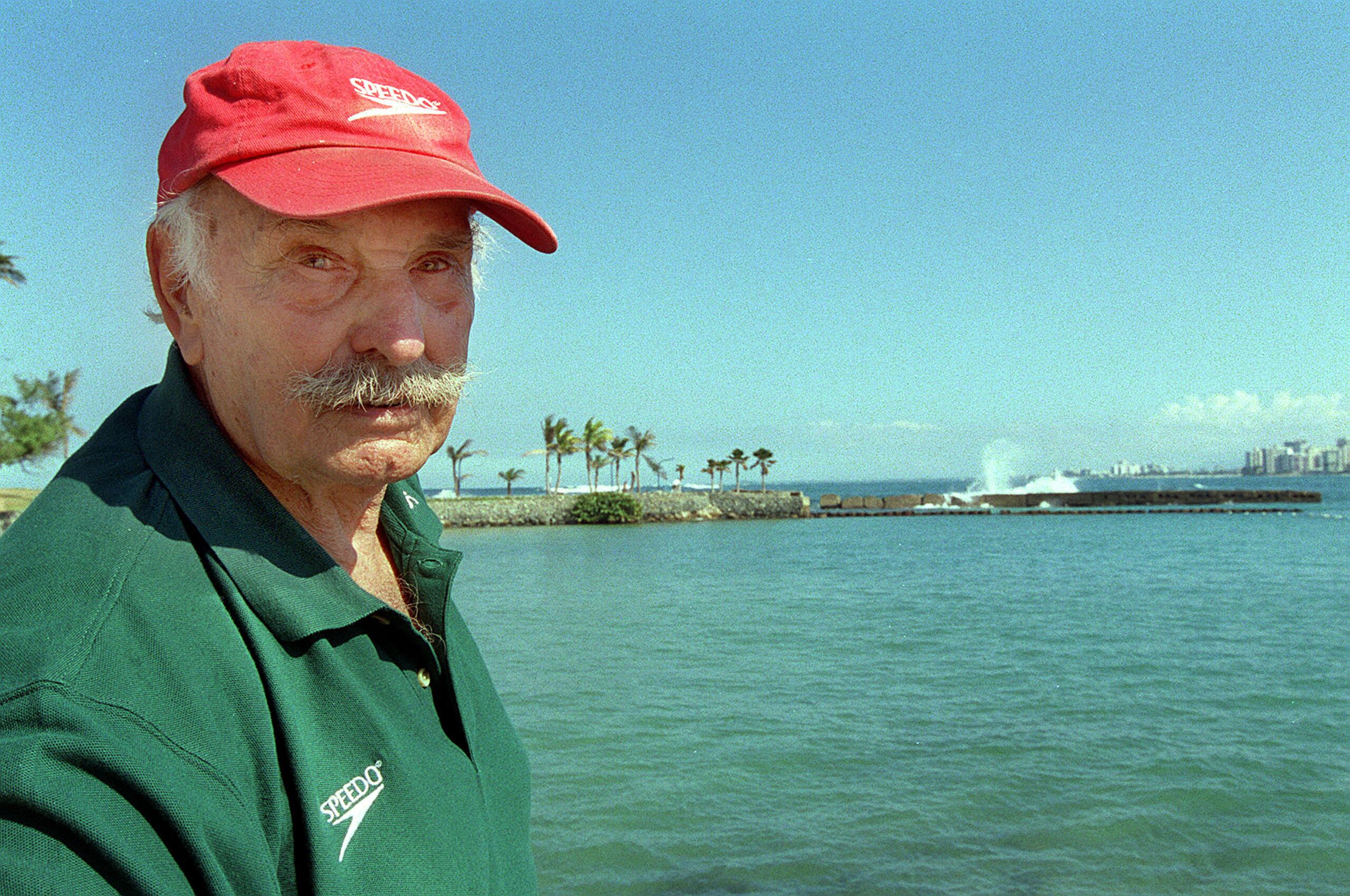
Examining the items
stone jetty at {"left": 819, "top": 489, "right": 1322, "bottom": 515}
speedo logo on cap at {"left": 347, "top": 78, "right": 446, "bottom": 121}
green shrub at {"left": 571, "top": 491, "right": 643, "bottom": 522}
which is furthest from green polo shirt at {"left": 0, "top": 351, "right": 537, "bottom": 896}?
stone jetty at {"left": 819, "top": 489, "right": 1322, "bottom": 515}

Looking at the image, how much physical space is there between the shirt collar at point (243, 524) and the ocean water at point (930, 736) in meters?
6.62

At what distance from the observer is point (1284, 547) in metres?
40.9

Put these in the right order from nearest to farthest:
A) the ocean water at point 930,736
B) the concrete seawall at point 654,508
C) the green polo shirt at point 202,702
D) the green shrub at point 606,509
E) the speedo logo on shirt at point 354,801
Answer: the green polo shirt at point 202,702
the speedo logo on shirt at point 354,801
the ocean water at point 930,736
the concrete seawall at point 654,508
the green shrub at point 606,509

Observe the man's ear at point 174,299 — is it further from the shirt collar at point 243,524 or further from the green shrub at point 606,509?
the green shrub at point 606,509

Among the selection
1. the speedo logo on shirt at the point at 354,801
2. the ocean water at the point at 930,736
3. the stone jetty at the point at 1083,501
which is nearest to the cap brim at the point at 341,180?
the speedo logo on shirt at the point at 354,801

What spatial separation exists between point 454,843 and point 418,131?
0.87 meters

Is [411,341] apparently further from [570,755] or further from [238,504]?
[570,755]

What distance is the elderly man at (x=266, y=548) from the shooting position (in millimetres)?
724

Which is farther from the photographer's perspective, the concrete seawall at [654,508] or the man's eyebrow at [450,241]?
the concrete seawall at [654,508]

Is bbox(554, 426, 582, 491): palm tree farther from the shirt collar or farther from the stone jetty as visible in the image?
the shirt collar

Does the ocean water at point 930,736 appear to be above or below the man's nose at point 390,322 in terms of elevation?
below

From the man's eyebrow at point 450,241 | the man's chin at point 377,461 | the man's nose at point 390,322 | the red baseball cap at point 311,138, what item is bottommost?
the man's chin at point 377,461

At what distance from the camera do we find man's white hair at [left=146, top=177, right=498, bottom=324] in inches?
42.8

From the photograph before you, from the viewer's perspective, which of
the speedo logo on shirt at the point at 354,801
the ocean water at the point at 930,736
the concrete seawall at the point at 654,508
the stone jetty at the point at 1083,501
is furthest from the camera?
the stone jetty at the point at 1083,501
